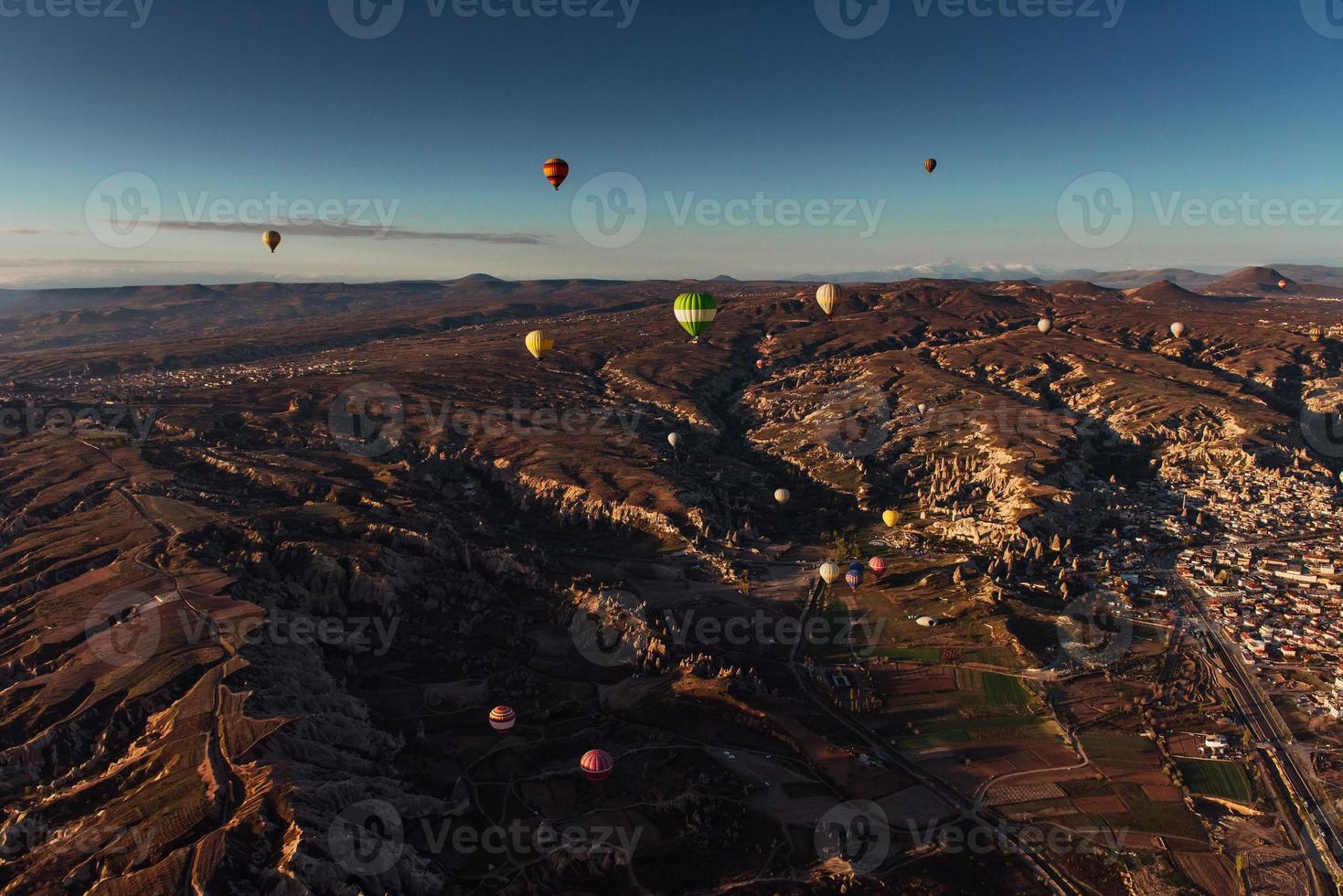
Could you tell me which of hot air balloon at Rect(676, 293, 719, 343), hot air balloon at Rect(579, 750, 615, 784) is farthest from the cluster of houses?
hot air balloon at Rect(676, 293, 719, 343)

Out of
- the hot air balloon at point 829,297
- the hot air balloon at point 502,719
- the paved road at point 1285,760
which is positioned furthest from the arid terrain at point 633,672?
the hot air balloon at point 829,297

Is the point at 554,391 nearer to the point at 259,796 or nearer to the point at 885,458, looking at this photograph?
the point at 885,458

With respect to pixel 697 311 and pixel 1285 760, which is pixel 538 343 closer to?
pixel 697 311

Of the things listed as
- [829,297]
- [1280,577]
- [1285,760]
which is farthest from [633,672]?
[829,297]

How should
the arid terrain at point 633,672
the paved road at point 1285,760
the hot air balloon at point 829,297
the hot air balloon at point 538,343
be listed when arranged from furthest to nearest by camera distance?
the hot air balloon at point 829,297
the hot air balloon at point 538,343
the paved road at point 1285,760
the arid terrain at point 633,672

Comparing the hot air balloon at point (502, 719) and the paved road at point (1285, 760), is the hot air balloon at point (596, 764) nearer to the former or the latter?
the hot air balloon at point (502, 719)
